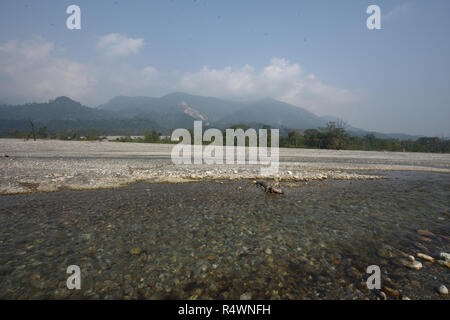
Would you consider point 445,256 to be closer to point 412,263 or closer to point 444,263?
point 444,263

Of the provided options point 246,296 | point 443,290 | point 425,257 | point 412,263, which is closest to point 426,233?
point 425,257

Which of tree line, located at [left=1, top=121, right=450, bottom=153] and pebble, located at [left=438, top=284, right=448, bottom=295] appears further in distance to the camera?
tree line, located at [left=1, top=121, right=450, bottom=153]

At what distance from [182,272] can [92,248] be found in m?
2.57

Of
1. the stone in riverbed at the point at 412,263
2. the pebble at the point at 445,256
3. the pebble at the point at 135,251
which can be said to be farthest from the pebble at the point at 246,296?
the pebble at the point at 445,256

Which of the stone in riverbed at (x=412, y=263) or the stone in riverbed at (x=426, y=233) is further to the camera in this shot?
the stone in riverbed at (x=426, y=233)

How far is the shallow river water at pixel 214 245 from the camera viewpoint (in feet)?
12.1

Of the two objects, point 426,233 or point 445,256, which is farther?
point 426,233

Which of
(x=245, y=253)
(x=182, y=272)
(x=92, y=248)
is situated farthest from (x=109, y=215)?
(x=245, y=253)

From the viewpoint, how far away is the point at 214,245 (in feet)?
17.0

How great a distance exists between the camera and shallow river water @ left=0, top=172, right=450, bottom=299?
3.67 metres

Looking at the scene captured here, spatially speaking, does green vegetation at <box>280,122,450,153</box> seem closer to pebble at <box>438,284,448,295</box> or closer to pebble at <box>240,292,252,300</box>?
pebble at <box>438,284,448,295</box>

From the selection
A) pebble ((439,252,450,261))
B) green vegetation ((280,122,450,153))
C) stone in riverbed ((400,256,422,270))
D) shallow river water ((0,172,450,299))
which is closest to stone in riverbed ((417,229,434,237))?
shallow river water ((0,172,450,299))

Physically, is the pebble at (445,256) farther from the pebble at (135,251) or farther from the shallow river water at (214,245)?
the pebble at (135,251)
